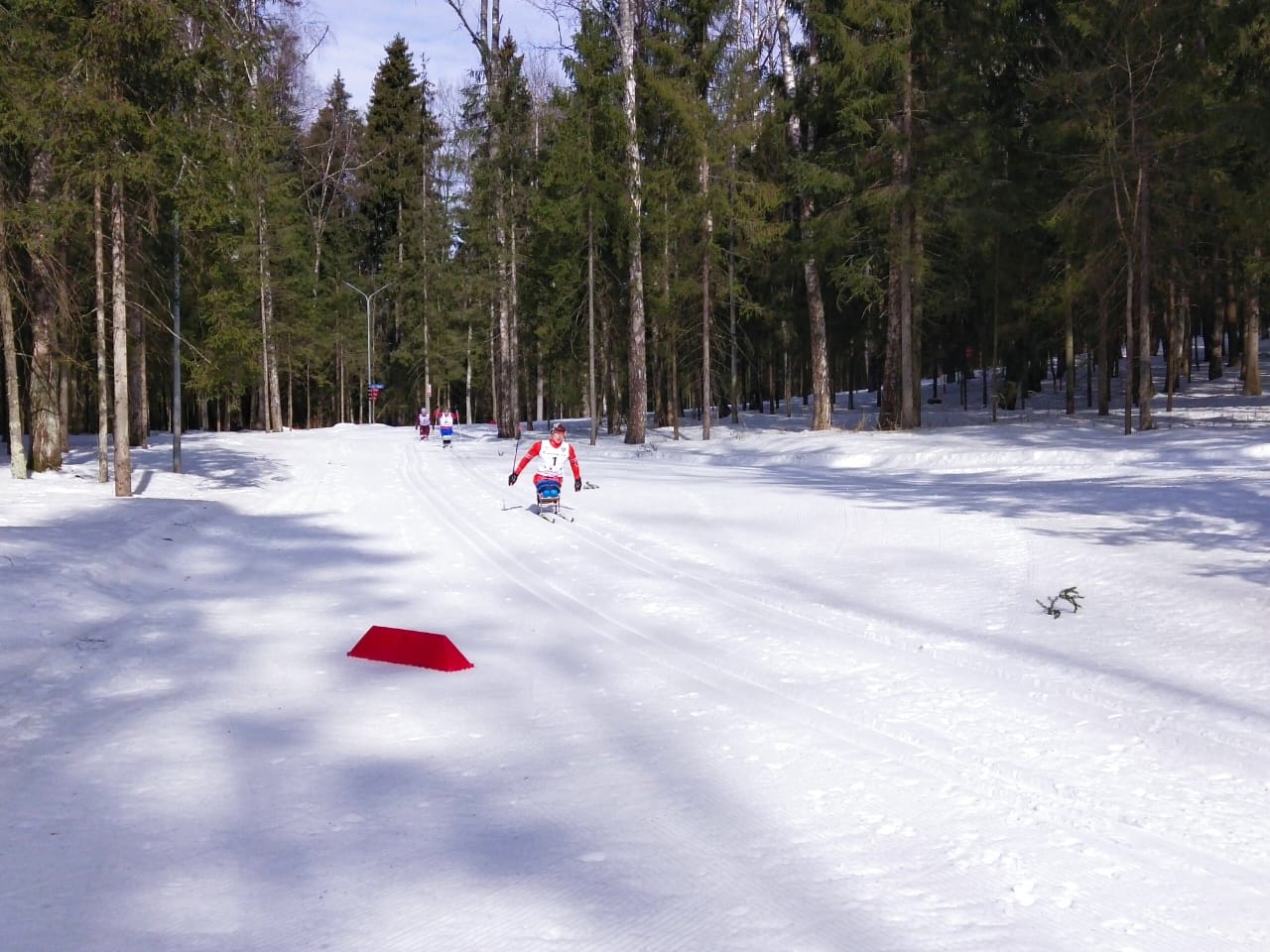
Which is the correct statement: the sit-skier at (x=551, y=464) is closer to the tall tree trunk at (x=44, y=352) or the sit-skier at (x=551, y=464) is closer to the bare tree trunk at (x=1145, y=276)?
the tall tree trunk at (x=44, y=352)

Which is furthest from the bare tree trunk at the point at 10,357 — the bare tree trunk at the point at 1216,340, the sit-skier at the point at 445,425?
the bare tree trunk at the point at 1216,340

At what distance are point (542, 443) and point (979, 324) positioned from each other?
29.9m

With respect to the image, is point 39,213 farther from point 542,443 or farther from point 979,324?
point 979,324

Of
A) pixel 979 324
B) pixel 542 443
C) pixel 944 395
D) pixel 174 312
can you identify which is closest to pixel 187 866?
pixel 542 443

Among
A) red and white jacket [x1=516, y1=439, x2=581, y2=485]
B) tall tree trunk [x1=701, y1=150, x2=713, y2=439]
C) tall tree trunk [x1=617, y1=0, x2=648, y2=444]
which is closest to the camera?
red and white jacket [x1=516, y1=439, x2=581, y2=485]

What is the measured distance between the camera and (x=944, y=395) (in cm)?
5750

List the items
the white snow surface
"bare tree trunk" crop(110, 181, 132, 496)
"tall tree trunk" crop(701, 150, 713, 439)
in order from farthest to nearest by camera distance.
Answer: "tall tree trunk" crop(701, 150, 713, 439)
"bare tree trunk" crop(110, 181, 132, 496)
the white snow surface

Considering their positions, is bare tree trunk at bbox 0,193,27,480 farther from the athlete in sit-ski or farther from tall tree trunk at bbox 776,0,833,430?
tall tree trunk at bbox 776,0,833,430

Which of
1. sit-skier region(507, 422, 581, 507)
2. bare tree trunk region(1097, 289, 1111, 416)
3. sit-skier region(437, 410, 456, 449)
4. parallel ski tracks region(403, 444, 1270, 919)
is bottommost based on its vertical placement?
parallel ski tracks region(403, 444, 1270, 919)

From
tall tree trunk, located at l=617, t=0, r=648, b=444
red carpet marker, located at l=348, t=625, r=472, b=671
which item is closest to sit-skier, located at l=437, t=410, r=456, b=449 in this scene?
tall tree trunk, located at l=617, t=0, r=648, b=444

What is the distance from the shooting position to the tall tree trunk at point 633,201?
3275 cm

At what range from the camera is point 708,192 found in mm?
32281

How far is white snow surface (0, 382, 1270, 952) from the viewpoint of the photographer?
13.0ft

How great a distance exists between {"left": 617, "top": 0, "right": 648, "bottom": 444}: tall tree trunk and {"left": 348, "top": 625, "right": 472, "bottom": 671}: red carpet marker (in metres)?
25.5
